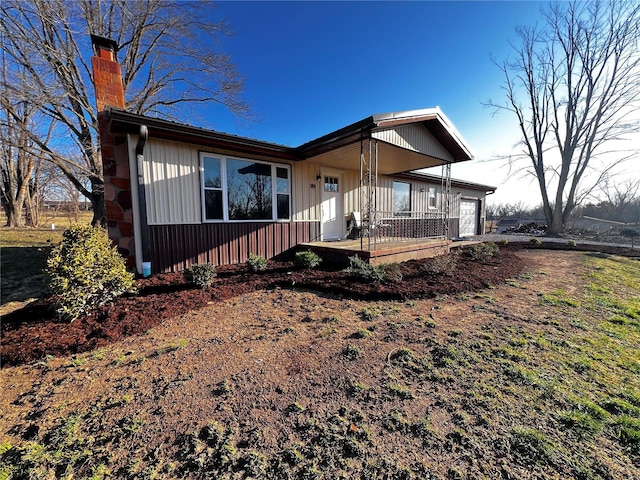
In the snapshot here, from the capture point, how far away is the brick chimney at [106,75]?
5117 mm

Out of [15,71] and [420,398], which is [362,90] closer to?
[420,398]

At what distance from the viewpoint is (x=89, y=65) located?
1150 cm

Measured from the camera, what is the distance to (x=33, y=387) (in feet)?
7.11

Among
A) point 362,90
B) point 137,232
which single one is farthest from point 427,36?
point 137,232

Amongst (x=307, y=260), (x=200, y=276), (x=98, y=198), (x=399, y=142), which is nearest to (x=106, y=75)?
(x=200, y=276)

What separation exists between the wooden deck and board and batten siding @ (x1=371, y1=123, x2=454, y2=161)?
263 cm

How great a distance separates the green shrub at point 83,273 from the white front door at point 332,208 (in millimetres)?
5579

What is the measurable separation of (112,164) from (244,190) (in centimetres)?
265

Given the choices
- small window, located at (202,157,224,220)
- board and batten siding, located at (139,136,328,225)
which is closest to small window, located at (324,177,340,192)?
board and batten siding, located at (139,136,328,225)

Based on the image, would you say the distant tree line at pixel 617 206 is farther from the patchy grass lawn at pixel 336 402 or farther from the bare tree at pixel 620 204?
the patchy grass lawn at pixel 336 402

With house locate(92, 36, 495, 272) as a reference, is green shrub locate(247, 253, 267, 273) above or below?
below

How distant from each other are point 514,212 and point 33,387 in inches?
1685

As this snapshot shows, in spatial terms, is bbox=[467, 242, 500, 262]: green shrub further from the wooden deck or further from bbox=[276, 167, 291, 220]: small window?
bbox=[276, 167, 291, 220]: small window

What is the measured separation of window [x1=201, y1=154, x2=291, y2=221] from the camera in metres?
5.95
